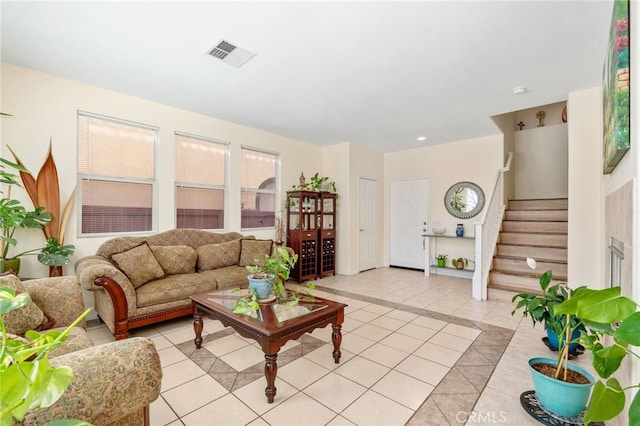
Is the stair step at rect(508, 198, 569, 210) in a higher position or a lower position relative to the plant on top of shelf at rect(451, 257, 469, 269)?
higher

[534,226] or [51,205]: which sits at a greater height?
[51,205]

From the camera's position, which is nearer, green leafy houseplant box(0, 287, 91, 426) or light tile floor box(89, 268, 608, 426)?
green leafy houseplant box(0, 287, 91, 426)

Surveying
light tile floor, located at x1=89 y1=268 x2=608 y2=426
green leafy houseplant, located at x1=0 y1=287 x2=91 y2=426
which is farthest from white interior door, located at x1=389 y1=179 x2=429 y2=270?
green leafy houseplant, located at x1=0 y1=287 x2=91 y2=426

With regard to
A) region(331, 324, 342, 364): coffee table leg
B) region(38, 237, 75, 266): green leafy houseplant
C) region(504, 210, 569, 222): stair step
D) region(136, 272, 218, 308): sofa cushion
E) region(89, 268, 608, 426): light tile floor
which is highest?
region(504, 210, 569, 222): stair step

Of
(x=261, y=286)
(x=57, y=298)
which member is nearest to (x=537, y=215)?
(x=261, y=286)

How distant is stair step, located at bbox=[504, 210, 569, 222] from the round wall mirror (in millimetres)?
568

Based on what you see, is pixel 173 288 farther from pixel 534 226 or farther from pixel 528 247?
pixel 534 226

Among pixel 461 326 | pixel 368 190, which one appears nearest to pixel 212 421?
pixel 461 326

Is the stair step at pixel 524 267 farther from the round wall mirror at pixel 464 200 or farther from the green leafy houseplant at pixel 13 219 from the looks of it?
the green leafy houseplant at pixel 13 219

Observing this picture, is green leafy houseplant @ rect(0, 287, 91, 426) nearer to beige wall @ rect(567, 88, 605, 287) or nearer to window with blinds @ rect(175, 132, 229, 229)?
window with blinds @ rect(175, 132, 229, 229)

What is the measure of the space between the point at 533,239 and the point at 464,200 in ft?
4.37

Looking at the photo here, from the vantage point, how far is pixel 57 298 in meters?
2.03

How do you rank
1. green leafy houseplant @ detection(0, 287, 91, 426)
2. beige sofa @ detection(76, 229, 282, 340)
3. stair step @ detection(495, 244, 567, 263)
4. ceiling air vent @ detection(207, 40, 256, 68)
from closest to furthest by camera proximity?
green leafy houseplant @ detection(0, 287, 91, 426) < ceiling air vent @ detection(207, 40, 256, 68) < beige sofa @ detection(76, 229, 282, 340) < stair step @ detection(495, 244, 567, 263)

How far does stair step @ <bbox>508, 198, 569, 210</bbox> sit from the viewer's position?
17.6 ft
